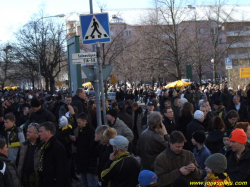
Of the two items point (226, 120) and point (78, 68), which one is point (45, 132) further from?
point (78, 68)

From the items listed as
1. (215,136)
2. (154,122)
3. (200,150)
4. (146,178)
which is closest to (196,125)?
(215,136)

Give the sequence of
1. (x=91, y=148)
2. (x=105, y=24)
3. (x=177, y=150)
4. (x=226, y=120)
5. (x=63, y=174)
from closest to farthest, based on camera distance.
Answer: (x=177, y=150) < (x=63, y=174) < (x=91, y=148) < (x=226, y=120) < (x=105, y=24)

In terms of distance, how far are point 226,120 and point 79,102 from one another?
3832 millimetres

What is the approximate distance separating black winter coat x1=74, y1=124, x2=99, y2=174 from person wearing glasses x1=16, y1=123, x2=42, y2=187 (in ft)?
2.85

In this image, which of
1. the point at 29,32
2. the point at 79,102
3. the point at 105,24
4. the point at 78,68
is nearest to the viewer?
the point at 105,24

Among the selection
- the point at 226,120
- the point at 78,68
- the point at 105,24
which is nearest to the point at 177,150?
the point at 226,120

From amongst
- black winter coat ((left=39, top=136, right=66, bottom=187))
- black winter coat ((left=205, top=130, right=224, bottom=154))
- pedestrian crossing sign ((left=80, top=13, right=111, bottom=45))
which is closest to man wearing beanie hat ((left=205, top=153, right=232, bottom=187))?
black winter coat ((left=205, top=130, right=224, bottom=154))

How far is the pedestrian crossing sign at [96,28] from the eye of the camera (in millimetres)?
7574

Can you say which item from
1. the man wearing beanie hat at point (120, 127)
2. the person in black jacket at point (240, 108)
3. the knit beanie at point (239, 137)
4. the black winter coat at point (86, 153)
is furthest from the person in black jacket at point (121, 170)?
the person in black jacket at point (240, 108)

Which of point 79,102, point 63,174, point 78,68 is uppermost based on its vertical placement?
point 78,68

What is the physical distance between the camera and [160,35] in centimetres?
3102

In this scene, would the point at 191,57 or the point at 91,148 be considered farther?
the point at 191,57

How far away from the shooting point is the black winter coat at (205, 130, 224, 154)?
601cm

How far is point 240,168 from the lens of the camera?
437 centimetres
